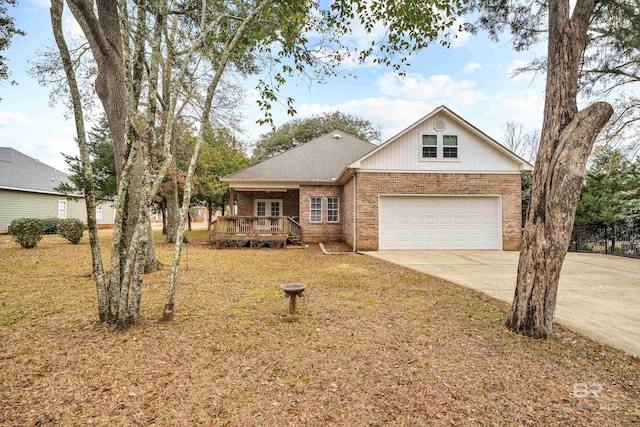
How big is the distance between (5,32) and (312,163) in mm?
11705

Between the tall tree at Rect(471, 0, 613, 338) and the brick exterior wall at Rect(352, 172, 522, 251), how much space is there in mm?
8013

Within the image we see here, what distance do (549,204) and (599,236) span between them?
11.9m

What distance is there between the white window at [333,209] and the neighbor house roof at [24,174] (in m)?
19.7

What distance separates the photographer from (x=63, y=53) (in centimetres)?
359

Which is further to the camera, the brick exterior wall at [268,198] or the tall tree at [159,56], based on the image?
the brick exterior wall at [268,198]

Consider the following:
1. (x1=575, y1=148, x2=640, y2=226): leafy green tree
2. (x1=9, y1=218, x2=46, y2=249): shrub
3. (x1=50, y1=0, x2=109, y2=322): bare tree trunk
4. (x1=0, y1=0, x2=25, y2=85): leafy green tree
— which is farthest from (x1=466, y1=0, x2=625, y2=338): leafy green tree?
(x1=9, y1=218, x2=46, y2=249): shrub

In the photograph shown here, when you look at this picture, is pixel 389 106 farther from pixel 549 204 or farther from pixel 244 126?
pixel 549 204

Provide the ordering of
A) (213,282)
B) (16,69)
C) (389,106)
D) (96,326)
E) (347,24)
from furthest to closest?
(389,106) → (16,69) → (213,282) → (347,24) → (96,326)

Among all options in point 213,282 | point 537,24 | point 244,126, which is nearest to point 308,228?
point 244,126

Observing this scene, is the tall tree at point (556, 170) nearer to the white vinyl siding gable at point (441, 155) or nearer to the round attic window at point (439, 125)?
the white vinyl siding gable at point (441, 155)

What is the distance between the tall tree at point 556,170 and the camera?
3.35m

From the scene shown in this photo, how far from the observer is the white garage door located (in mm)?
11992

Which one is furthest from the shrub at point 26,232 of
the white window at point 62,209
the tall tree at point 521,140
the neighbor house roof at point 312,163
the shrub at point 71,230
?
the tall tree at point 521,140

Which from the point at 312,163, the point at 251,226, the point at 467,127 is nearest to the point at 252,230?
the point at 251,226
